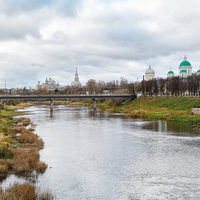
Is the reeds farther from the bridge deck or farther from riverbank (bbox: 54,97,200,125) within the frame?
the bridge deck

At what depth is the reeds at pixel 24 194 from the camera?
16947 millimetres

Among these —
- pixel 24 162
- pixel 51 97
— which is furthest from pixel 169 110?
pixel 24 162

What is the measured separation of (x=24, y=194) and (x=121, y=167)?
10.7 meters

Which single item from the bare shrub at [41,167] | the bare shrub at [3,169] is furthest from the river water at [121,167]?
the bare shrub at [3,169]

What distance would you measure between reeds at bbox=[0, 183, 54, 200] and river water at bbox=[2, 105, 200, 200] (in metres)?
1.11

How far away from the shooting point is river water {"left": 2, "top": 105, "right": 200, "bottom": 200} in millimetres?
19734

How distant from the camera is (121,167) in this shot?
2534 centimetres

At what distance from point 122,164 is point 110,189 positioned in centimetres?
619

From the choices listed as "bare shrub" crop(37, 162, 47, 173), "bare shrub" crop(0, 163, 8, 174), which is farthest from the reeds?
"bare shrub" crop(37, 162, 47, 173)

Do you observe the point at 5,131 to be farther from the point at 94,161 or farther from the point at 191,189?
the point at 191,189

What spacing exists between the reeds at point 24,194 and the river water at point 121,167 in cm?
111

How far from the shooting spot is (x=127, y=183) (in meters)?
21.4

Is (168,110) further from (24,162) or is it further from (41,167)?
(24,162)

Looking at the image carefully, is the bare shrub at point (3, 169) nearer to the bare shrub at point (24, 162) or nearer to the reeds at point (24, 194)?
the bare shrub at point (24, 162)
